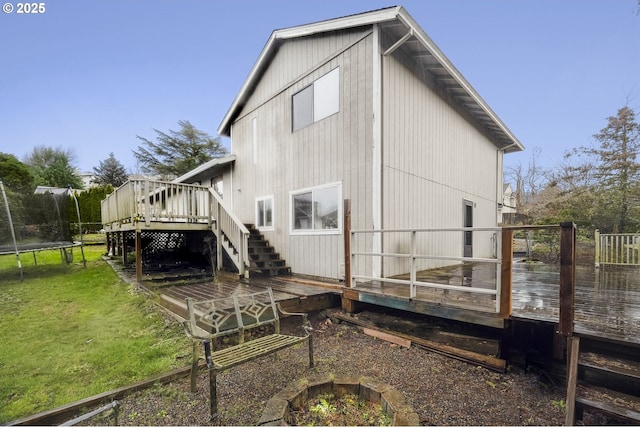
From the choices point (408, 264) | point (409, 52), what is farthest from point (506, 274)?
point (409, 52)

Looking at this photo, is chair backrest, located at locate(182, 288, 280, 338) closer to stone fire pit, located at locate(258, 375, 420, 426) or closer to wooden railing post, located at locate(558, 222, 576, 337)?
stone fire pit, located at locate(258, 375, 420, 426)

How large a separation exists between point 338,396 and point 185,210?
6.28 m

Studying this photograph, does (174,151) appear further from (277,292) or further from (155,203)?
(277,292)

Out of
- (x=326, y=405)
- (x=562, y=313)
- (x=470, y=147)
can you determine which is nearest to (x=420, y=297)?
(x=562, y=313)

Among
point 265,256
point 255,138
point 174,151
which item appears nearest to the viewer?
point 265,256

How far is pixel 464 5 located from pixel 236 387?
1128 cm

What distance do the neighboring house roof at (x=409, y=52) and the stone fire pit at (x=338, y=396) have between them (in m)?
5.76

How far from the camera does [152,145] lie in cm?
2547

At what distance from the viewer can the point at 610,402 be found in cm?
260

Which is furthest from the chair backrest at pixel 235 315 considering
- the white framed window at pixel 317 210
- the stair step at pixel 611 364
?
the stair step at pixel 611 364

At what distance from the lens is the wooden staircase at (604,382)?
7.82 ft

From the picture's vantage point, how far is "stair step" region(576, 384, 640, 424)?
7.49ft

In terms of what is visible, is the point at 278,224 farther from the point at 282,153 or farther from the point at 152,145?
the point at 152,145

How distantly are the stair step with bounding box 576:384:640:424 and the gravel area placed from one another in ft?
0.94
